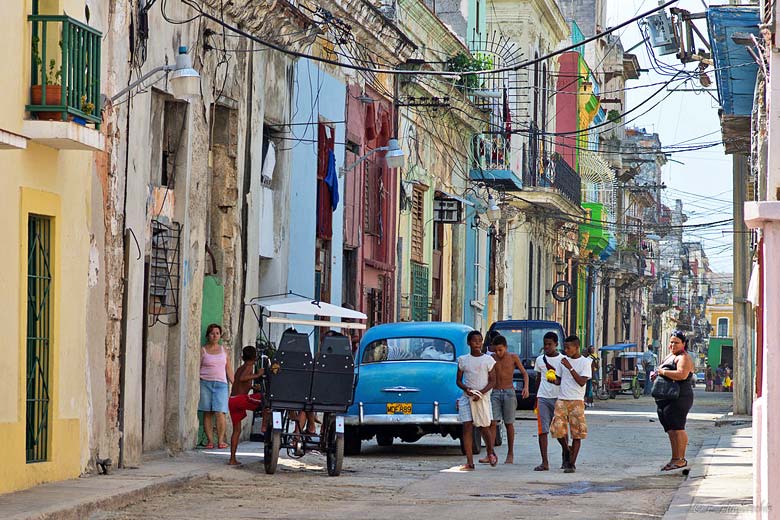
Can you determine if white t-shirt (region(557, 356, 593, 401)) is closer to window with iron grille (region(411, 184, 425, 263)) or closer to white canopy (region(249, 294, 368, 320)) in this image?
white canopy (region(249, 294, 368, 320))

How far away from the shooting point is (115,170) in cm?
1619

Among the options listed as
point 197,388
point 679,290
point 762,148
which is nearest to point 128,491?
point 197,388

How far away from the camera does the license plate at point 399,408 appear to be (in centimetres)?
1944

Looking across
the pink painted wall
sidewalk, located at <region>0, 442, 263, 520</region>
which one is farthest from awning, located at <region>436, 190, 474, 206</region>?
sidewalk, located at <region>0, 442, 263, 520</region>

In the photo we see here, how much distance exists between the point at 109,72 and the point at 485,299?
86.6ft

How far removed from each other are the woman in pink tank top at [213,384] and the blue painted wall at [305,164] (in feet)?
13.0

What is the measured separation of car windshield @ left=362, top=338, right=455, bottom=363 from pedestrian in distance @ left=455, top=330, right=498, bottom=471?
1977mm

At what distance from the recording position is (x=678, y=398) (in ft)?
56.9

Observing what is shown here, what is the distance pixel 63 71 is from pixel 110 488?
3.86m

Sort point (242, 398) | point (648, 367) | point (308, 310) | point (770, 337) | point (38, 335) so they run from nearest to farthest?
point (770, 337), point (38, 335), point (242, 398), point (308, 310), point (648, 367)

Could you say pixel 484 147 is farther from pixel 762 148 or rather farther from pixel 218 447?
pixel 218 447

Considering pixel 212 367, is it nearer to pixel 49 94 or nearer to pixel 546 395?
pixel 546 395

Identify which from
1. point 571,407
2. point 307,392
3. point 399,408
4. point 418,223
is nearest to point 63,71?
point 307,392

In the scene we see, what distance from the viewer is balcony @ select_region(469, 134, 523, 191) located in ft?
129
